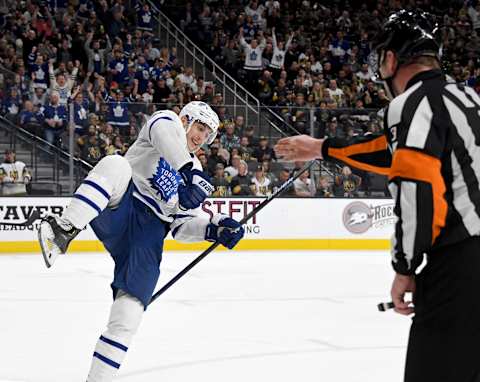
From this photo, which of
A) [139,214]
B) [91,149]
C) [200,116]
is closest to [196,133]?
[200,116]

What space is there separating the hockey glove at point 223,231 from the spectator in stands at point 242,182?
735 cm

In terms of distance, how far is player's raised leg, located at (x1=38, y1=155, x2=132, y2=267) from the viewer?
353cm

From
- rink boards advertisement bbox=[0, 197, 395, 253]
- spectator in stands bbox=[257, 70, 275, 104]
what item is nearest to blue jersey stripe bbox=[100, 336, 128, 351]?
rink boards advertisement bbox=[0, 197, 395, 253]

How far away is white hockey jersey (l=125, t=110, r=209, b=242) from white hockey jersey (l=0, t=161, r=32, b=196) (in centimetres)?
690

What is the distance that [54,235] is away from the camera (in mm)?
3578

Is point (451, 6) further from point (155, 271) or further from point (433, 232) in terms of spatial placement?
point (433, 232)

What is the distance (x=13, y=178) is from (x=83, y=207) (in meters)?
7.31

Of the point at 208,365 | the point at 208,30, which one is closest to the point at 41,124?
the point at 208,30

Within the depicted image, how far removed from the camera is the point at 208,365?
448 cm

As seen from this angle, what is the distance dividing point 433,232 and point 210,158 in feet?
30.5

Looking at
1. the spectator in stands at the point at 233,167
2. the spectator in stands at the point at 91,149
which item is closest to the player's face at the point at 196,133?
the spectator in stands at the point at 91,149

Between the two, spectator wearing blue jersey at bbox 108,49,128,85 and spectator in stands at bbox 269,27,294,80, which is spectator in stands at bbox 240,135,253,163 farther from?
spectator in stands at bbox 269,27,294,80

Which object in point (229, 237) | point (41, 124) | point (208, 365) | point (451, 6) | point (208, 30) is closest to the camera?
point (229, 237)

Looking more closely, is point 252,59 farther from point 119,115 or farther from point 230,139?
point 119,115
